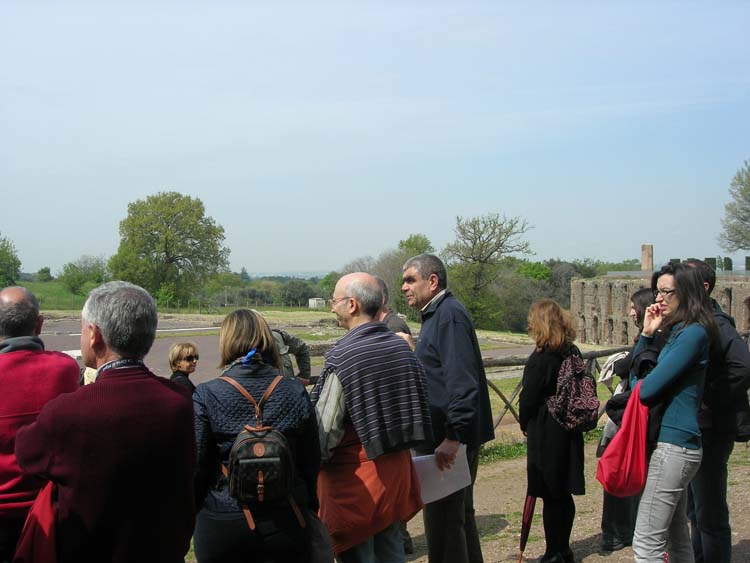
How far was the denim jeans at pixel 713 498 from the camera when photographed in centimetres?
445

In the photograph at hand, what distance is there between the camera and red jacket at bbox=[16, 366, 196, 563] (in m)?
2.63

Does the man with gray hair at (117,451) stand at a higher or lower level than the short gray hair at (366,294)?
lower

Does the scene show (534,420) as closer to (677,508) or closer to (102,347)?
(677,508)

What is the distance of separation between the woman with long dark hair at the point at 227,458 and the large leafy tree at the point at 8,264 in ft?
232

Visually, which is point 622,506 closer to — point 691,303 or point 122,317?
point 691,303

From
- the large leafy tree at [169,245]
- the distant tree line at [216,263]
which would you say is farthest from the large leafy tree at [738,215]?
the large leafy tree at [169,245]

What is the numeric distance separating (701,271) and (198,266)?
7259 centimetres

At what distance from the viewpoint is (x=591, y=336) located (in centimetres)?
6188

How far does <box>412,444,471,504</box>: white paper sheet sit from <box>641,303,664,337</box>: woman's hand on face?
134cm

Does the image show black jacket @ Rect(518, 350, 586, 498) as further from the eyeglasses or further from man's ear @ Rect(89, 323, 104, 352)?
man's ear @ Rect(89, 323, 104, 352)

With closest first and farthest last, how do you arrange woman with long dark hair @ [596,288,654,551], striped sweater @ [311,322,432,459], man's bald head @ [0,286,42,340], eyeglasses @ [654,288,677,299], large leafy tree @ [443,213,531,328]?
man's bald head @ [0,286,42,340]
striped sweater @ [311,322,432,459]
eyeglasses @ [654,288,677,299]
woman with long dark hair @ [596,288,654,551]
large leafy tree @ [443,213,531,328]

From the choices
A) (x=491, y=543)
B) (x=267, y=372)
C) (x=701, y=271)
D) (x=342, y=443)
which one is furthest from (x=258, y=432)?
(x=491, y=543)

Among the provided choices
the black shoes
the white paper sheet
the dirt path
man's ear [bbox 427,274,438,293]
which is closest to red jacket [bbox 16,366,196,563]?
the white paper sheet

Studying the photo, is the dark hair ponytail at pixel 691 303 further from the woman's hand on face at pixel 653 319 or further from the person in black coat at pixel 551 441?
the person in black coat at pixel 551 441
